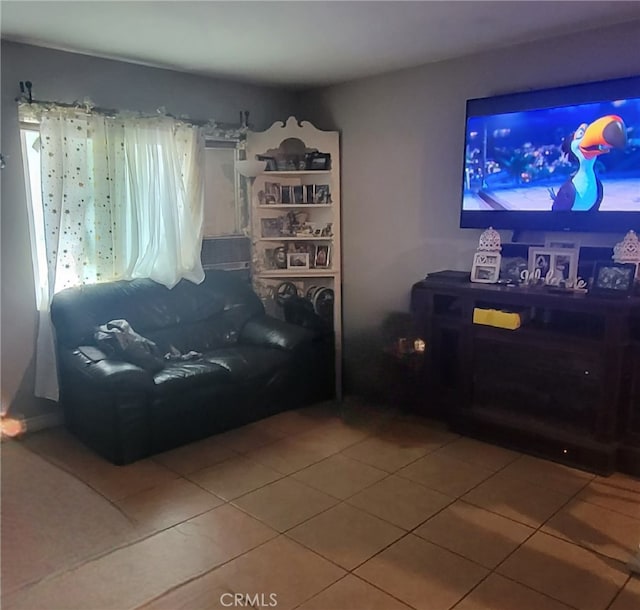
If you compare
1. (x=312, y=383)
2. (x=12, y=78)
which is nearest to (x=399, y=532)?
(x=312, y=383)

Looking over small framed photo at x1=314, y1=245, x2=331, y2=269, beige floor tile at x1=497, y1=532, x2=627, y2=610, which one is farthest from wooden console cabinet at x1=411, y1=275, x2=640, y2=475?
small framed photo at x1=314, y1=245, x2=331, y2=269

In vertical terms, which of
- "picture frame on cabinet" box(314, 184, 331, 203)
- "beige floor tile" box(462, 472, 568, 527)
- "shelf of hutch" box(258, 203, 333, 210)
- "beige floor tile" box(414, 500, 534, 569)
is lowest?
"beige floor tile" box(414, 500, 534, 569)

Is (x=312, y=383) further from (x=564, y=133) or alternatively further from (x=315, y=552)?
(x=564, y=133)

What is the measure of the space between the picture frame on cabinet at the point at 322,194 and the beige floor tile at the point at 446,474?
209 cm

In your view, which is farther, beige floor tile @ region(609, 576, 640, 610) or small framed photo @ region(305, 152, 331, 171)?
small framed photo @ region(305, 152, 331, 171)

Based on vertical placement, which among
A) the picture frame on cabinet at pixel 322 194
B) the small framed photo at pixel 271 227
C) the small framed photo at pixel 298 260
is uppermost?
the picture frame on cabinet at pixel 322 194

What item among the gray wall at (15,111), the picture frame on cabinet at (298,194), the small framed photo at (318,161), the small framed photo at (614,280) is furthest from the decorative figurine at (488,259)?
the gray wall at (15,111)

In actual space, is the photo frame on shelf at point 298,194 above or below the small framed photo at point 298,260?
above

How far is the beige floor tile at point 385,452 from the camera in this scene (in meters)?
3.24

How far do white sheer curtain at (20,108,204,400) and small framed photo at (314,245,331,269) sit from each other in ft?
3.02

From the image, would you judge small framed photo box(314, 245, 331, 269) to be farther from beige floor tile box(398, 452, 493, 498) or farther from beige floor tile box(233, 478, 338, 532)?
beige floor tile box(233, 478, 338, 532)

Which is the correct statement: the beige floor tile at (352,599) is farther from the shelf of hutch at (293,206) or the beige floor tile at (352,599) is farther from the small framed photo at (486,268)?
the shelf of hutch at (293,206)

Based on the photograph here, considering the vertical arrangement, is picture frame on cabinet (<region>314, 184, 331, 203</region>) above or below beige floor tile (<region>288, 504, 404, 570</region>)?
above

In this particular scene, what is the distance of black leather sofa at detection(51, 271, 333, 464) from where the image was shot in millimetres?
3207
